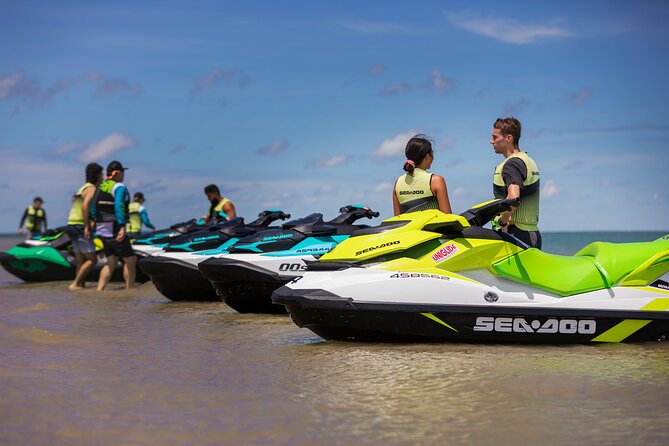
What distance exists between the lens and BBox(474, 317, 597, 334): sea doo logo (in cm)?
603

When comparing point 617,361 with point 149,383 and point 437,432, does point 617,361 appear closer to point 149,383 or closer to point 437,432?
point 437,432

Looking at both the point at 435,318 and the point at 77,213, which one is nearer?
the point at 435,318

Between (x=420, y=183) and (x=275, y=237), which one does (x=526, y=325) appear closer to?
(x=420, y=183)

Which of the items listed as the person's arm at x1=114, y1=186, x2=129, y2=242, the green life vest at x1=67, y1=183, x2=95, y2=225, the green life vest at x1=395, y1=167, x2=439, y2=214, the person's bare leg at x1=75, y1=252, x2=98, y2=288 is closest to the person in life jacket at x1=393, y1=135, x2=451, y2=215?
the green life vest at x1=395, y1=167, x2=439, y2=214

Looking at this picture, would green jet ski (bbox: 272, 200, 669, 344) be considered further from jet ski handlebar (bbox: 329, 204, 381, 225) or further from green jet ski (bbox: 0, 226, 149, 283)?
green jet ski (bbox: 0, 226, 149, 283)

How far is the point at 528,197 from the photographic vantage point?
6.67m

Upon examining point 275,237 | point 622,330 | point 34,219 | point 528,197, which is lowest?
point 622,330

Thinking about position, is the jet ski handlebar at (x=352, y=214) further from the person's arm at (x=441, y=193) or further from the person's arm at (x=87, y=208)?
the person's arm at (x=87, y=208)

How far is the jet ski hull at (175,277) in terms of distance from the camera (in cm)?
1016

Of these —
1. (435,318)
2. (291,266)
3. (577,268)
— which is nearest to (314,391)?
(435,318)

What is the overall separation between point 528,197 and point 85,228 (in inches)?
300

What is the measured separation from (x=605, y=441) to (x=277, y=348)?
10.2ft

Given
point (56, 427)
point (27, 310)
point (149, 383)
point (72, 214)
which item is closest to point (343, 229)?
point (27, 310)

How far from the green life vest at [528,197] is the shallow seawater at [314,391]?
→ 1067 mm
